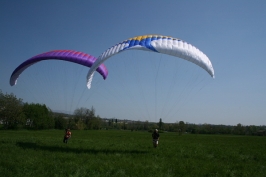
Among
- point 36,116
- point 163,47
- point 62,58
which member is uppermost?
point 62,58

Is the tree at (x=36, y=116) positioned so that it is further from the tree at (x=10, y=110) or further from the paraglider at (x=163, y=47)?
the paraglider at (x=163, y=47)

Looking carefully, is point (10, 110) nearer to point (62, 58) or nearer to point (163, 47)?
point (62, 58)

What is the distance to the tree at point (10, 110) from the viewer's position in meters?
56.3

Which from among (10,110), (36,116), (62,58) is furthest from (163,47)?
(36,116)

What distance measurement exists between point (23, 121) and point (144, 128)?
2927 inches

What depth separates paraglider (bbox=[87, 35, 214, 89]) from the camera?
11891mm

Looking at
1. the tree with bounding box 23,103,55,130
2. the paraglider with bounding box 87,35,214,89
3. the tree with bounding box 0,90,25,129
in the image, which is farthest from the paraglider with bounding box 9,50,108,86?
the tree with bounding box 23,103,55,130

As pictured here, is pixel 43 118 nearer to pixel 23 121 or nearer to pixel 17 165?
pixel 23 121

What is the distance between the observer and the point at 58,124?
298ft

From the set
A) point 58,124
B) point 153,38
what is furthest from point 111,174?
point 58,124

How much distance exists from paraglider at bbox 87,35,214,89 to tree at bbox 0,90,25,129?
53.1m

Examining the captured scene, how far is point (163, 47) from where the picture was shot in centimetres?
1190

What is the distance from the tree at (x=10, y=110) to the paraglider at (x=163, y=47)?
5309 centimetres

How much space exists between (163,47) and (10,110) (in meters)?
56.1
